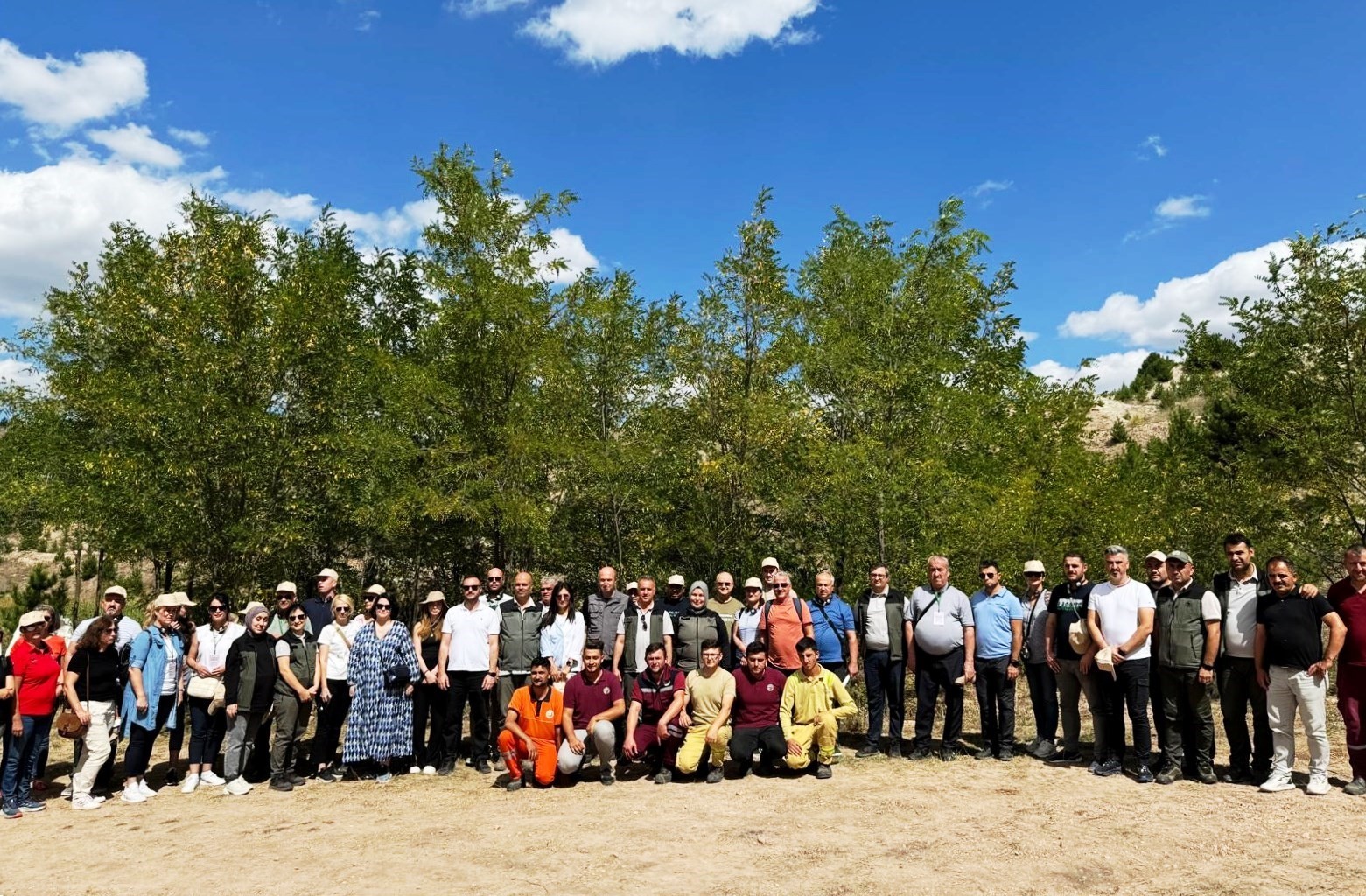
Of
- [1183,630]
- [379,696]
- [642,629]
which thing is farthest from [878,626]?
[379,696]

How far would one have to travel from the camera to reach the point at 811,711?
738cm

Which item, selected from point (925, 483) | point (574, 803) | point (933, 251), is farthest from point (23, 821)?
point (933, 251)

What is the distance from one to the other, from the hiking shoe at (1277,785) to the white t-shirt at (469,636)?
678 centimetres

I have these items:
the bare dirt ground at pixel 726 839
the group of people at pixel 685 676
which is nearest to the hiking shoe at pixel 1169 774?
the group of people at pixel 685 676

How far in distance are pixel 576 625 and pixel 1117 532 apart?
9.18 metres

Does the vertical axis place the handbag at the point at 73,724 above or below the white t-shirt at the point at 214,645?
below

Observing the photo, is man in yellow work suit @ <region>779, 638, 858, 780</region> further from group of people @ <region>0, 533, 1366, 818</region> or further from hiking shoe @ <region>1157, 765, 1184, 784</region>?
hiking shoe @ <region>1157, 765, 1184, 784</region>

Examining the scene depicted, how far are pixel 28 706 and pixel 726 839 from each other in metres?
5.82

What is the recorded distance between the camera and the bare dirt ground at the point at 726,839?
486cm

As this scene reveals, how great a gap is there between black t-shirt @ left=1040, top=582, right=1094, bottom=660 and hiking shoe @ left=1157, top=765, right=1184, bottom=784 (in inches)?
42.6

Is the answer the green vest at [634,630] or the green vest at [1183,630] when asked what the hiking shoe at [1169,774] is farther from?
the green vest at [634,630]

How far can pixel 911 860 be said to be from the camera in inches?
204

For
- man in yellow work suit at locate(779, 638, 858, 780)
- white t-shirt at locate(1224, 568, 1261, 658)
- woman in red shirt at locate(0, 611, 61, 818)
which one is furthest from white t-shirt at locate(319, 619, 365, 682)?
white t-shirt at locate(1224, 568, 1261, 658)

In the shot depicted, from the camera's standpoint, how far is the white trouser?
6.23 m
